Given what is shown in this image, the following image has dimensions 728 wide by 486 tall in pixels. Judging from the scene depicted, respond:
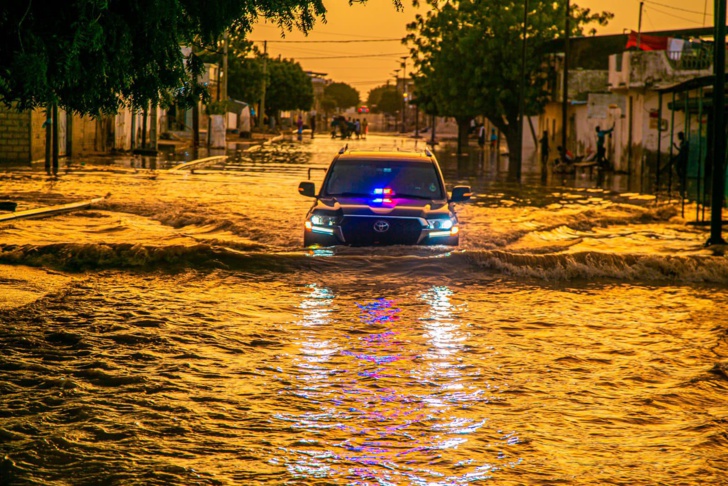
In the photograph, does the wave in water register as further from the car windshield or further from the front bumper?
the car windshield

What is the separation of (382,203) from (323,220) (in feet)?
2.60

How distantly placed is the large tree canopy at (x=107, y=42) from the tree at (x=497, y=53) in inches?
1595

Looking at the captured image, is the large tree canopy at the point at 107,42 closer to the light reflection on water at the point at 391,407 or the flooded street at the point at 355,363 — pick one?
the flooded street at the point at 355,363

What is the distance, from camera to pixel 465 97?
180ft

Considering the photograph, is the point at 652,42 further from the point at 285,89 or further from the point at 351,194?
the point at 285,89

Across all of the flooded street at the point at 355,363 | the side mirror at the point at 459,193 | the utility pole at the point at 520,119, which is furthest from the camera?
the utility pole at the point at 520,119

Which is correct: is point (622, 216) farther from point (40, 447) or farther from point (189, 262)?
point (40, 447)

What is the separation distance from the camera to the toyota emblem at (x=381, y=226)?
1204 centimetres

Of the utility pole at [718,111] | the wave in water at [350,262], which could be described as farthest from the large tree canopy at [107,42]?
the utility pole at [718,111]

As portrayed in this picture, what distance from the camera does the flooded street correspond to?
5.65m

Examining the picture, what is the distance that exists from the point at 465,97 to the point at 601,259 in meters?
41.8

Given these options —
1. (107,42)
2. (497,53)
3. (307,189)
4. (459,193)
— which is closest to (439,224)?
(459,193)

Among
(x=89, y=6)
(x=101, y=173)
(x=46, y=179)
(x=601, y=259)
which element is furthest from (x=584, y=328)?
(x=101, y=173)

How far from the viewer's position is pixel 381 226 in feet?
39.5
